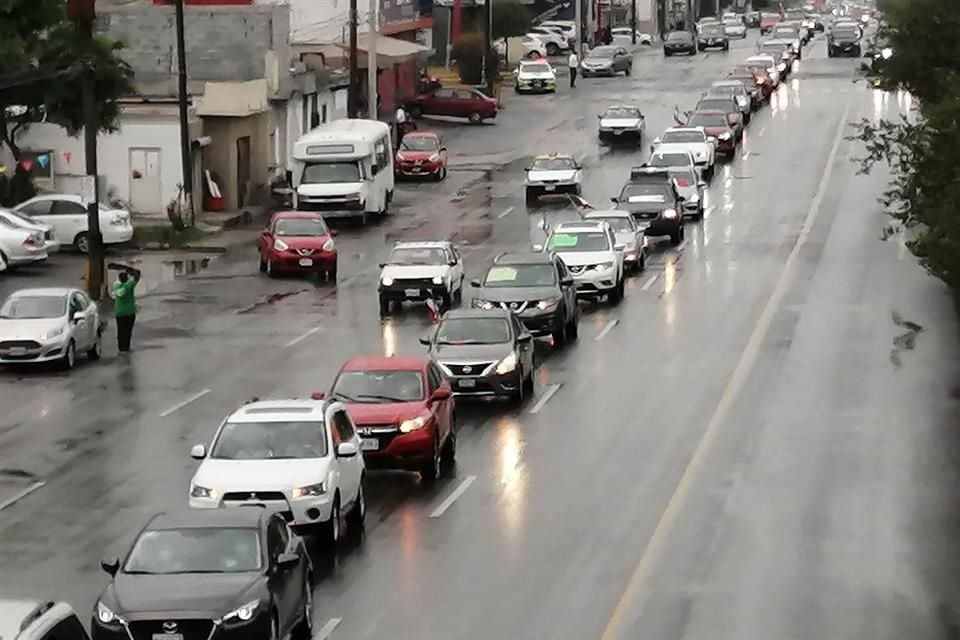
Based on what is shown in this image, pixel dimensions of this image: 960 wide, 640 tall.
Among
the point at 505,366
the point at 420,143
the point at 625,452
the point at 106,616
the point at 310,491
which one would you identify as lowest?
the point at 625,452

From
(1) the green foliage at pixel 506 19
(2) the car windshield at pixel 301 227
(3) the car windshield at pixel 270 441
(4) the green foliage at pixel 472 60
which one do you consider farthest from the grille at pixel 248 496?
(1) the green foliage at pixel 506 19

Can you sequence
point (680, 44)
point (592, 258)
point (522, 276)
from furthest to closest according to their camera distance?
point (680, 44)
point (592, 258)
point (522, 276)

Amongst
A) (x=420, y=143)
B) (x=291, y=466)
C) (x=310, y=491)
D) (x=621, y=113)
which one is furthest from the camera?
(x=621, y=113)

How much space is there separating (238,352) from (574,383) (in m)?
7.01

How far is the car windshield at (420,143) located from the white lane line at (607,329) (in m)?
30.3

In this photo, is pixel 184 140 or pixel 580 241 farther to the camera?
pixel 184 140

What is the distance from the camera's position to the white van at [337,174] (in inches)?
2403

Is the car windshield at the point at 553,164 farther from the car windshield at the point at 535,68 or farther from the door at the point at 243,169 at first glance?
the car windshield at the point at 535,68

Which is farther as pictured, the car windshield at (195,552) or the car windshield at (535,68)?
the car windshield at (535,68)

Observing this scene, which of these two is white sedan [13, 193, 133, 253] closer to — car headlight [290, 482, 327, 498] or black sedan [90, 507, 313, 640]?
car headlight [290, 482, 327, 498]

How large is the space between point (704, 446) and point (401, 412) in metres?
4.54

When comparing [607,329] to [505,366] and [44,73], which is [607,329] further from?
[44,73]

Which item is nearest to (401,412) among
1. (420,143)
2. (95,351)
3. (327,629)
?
(327,629)

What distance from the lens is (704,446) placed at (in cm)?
3030
